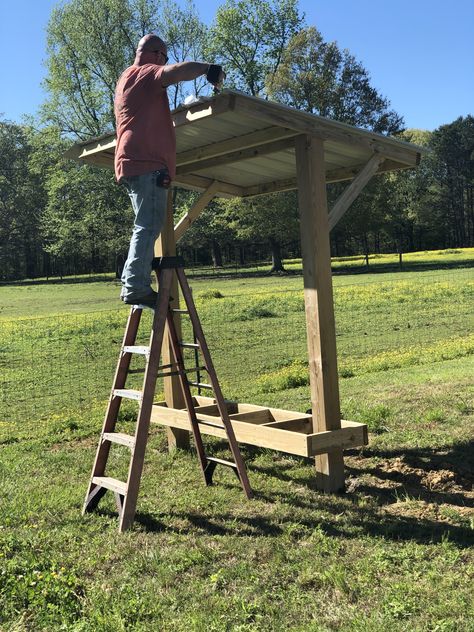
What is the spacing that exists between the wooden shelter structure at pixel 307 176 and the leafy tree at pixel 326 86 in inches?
1503

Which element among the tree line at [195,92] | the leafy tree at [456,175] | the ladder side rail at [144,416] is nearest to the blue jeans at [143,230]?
the ladder side rail at [144,416]

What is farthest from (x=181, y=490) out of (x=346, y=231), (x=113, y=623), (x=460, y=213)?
(x=460, y=213)

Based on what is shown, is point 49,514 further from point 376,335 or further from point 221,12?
point 221,12

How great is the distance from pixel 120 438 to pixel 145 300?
1092 mm

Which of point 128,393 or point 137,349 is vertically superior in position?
point 137,349

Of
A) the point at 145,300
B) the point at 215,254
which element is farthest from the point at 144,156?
the point at 215,254

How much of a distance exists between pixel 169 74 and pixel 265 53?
154ft

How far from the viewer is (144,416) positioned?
4.88m

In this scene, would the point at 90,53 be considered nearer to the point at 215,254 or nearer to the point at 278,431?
the point at 215,254

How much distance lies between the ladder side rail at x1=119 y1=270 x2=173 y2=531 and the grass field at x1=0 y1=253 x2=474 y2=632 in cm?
17

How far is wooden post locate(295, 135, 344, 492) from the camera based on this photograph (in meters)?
5.59

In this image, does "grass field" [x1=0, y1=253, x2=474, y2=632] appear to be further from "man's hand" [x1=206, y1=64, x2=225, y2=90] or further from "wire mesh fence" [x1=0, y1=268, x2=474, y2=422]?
"man's hand" [x1=206, y1=64, x2=225, y2=90]

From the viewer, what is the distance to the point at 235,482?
584 cm

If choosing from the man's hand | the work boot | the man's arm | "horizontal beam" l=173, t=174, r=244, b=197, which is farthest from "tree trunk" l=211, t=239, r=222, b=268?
the man's hand
